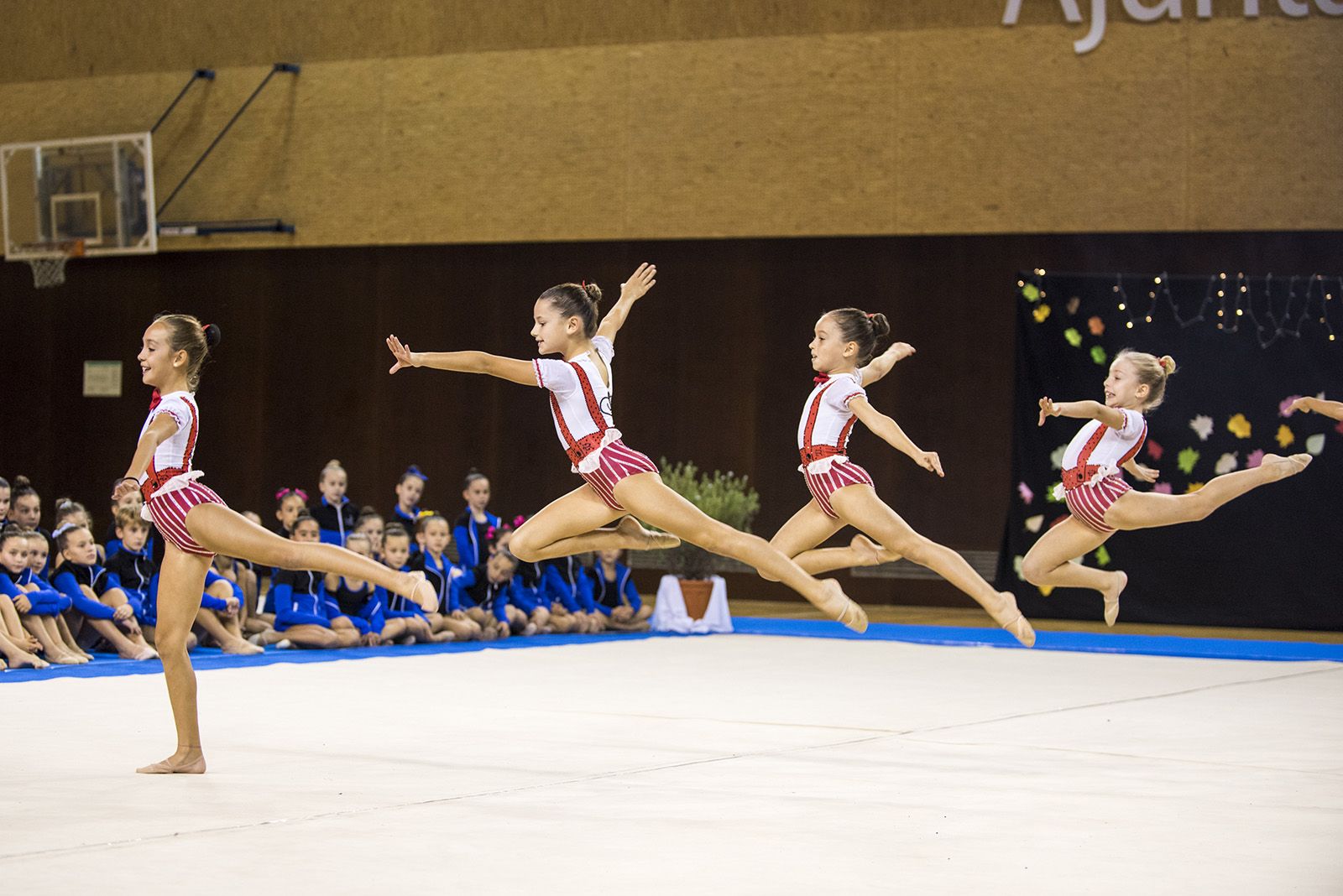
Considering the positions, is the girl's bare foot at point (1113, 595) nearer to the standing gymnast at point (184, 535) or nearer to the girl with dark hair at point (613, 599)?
the standing gymnast at point (184, 535)

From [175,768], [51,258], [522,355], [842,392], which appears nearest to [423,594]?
[175,768]

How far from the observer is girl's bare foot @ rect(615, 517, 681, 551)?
6875 millimetres

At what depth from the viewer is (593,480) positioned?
6.51 m

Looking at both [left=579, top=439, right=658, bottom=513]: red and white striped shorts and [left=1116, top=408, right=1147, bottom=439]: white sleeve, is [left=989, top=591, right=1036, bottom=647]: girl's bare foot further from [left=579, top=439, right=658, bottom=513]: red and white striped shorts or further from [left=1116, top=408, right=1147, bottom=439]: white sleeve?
[left=579, top=439, right=658, bottom=513]: red and white striped shorts

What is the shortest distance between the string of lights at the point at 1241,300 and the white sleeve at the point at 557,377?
7.21 m

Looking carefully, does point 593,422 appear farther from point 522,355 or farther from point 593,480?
point 522,355

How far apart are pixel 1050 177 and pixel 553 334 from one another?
29.0 feet

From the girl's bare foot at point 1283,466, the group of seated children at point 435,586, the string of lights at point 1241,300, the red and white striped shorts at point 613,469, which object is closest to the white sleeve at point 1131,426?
the girl's bare foot at point 1283,466

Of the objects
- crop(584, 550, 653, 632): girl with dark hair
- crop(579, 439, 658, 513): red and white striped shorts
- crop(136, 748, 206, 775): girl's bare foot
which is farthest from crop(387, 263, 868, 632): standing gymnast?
crop(584, 550, 653, 632): girl with dark hair

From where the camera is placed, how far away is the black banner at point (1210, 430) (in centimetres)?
1313

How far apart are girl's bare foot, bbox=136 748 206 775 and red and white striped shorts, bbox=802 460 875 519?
8.71ft

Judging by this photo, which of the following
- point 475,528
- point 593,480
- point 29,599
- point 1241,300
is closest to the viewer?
point 593,480

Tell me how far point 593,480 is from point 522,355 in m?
9.70

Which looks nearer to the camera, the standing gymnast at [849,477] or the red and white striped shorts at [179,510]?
the red and white striped shorts at [179,510]
